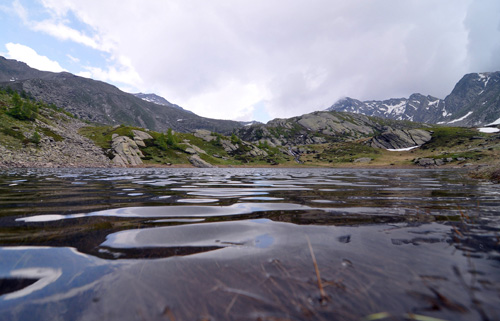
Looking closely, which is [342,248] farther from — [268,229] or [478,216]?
[478,216]

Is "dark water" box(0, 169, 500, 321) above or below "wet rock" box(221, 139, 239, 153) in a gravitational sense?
below

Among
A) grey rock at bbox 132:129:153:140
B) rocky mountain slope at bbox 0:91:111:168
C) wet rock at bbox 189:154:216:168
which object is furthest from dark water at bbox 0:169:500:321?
grey rock at bbox 132:129:153:140

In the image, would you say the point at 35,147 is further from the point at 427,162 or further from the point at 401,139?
the point at 401,139

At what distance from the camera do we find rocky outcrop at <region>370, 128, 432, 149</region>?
14312cm

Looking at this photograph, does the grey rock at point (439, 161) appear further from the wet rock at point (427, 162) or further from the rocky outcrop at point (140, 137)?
the rocky outcrop at point (140, 137)

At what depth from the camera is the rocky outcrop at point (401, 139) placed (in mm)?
143125

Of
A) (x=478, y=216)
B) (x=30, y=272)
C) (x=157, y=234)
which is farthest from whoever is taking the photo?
(x=478, y=216)

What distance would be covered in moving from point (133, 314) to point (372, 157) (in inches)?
5320

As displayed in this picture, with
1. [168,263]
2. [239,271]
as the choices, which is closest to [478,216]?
[239,271]

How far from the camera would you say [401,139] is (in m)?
146

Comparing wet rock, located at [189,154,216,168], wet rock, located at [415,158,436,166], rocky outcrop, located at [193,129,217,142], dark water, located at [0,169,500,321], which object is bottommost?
wet rock, located at [189,154,216,168]

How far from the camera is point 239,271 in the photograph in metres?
2.45

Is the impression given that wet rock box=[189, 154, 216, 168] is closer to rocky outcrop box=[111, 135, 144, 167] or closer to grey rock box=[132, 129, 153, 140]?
rocky outcrop box=[111, 135, 144, 167]

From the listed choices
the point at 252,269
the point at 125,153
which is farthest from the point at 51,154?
the point at 252,269
